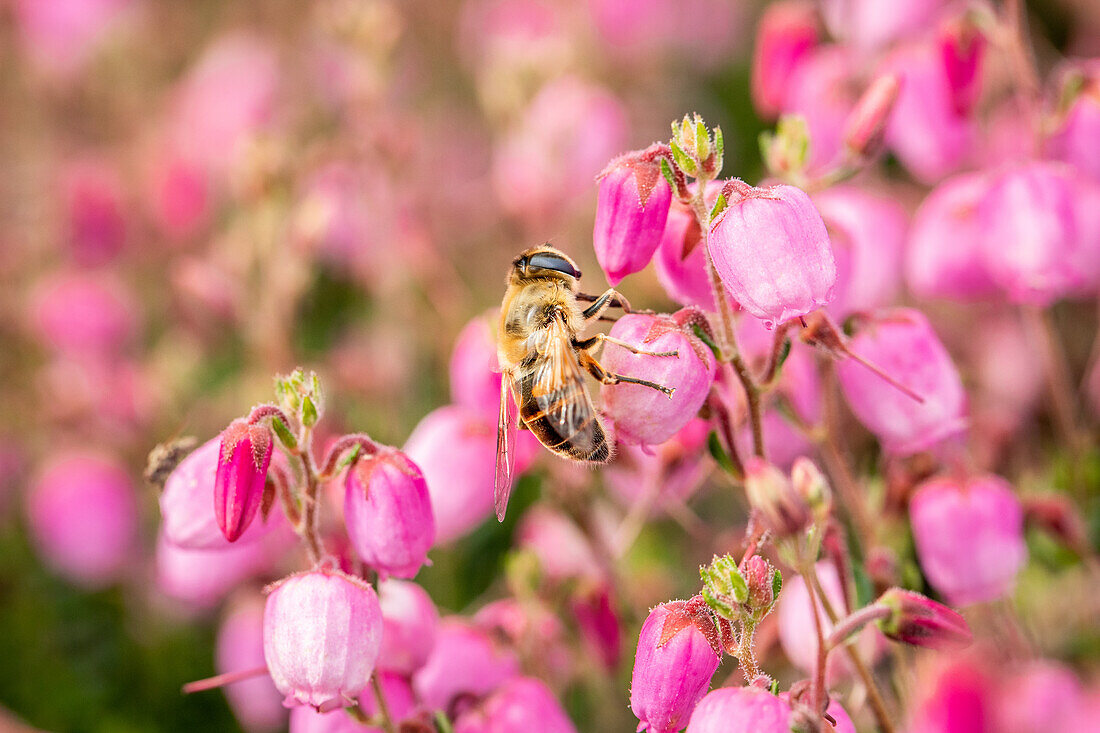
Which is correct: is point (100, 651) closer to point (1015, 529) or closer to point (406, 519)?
point (406, 519)

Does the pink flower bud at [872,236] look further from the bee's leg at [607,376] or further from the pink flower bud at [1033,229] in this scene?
the bee's leg at [607,376]

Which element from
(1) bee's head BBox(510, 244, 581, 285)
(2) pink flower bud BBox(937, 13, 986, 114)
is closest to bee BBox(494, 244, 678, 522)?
(1) bee's head BBox(510, 244, 581, 285)

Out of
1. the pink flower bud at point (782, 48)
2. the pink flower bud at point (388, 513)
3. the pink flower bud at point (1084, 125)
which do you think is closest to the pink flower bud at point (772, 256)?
the pink flower bud at point (388, 513)

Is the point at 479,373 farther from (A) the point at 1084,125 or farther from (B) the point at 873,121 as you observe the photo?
(A) the point at 1084,125

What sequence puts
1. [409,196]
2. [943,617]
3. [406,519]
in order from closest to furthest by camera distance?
[943,617] < [406,519] < [409,196]

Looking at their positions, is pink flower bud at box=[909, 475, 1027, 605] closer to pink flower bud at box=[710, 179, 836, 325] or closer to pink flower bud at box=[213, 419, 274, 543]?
pink flower bud at box=[710, 179, 836, 325]

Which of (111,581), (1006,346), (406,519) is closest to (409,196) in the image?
(111,581)

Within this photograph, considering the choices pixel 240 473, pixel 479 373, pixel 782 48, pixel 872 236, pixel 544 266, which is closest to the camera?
pixel 240 473

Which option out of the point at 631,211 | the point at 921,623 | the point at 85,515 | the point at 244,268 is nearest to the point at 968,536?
the point at 921,623
